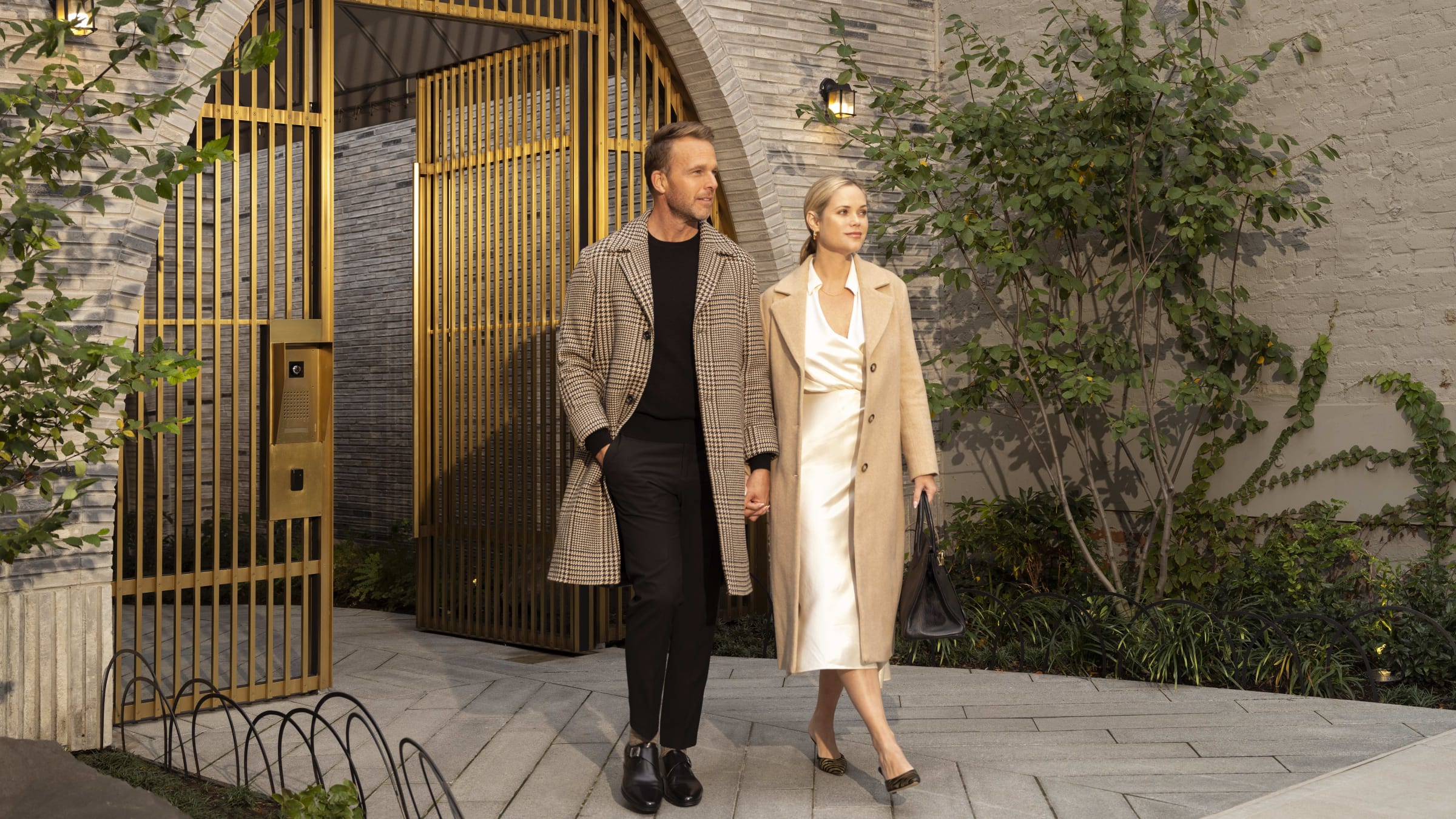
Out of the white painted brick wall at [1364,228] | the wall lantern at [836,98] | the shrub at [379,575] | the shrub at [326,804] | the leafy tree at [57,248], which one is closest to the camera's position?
the leafy tree at [57,248]

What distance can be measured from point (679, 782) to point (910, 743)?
40.9 inches

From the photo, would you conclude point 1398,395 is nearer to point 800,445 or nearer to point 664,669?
point 800,445

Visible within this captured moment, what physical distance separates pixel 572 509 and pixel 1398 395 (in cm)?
394

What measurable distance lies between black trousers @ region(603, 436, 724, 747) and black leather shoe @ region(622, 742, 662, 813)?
2.2 inches

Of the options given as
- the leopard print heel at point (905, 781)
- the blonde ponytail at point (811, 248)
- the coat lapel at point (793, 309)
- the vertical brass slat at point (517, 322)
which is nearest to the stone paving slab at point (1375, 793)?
the leopard print heel at point (905, 781)

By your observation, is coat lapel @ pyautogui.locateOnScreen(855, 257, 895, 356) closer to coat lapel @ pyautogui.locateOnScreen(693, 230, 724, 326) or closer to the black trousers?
coat lapel @ pyautogui.locateOnScreen(693, 230, 724, 326)

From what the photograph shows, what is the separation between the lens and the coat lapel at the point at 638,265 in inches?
143

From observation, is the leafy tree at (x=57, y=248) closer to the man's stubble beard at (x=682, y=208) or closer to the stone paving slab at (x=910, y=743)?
the man's stubble beard at (x=682, y=208)

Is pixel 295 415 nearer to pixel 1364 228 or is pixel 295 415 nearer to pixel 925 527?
pixel 925 527

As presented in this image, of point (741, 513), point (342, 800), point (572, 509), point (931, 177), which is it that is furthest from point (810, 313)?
point (931, 177)

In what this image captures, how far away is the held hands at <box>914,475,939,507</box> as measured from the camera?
3662mm

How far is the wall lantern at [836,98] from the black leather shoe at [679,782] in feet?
13.8

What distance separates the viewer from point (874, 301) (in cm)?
373

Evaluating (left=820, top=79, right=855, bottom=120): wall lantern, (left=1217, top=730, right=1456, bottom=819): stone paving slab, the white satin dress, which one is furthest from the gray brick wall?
(left=1217, top=730, right=1456, bottom=819): stone paving slab
